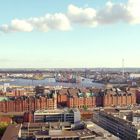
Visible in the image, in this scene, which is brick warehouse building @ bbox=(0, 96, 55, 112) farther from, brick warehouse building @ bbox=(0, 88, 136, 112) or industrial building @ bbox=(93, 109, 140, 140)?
industrial building @ bbox=(93, 109, 140, 140)

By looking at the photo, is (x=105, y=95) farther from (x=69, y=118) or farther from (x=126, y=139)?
(x=126, y=139)

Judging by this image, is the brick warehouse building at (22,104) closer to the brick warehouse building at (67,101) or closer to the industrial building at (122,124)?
the brick warehouse building at (67,101)

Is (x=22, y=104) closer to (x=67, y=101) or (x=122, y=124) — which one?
(x=67, y=101)

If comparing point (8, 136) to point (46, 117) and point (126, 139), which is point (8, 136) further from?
point (46, 117)

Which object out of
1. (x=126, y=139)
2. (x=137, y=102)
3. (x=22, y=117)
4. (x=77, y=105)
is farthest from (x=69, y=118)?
(x=137, y=102)

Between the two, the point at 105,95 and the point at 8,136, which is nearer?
the point at 8,136

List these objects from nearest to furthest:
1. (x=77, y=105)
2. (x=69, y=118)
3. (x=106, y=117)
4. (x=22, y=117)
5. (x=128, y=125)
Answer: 1. (x=128, y=125)
2. (x=106, y=117)
3. (x=69, y=118)
4. (x=22, y=117)
5. (x=77, y=105)

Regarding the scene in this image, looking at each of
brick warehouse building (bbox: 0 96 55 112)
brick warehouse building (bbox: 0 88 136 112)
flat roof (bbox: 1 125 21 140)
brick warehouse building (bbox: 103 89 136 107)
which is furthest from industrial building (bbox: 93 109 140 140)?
brick warehouse building (bbox: 103 89 136 107)

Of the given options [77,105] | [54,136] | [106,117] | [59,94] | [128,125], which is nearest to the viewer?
[54,136]
